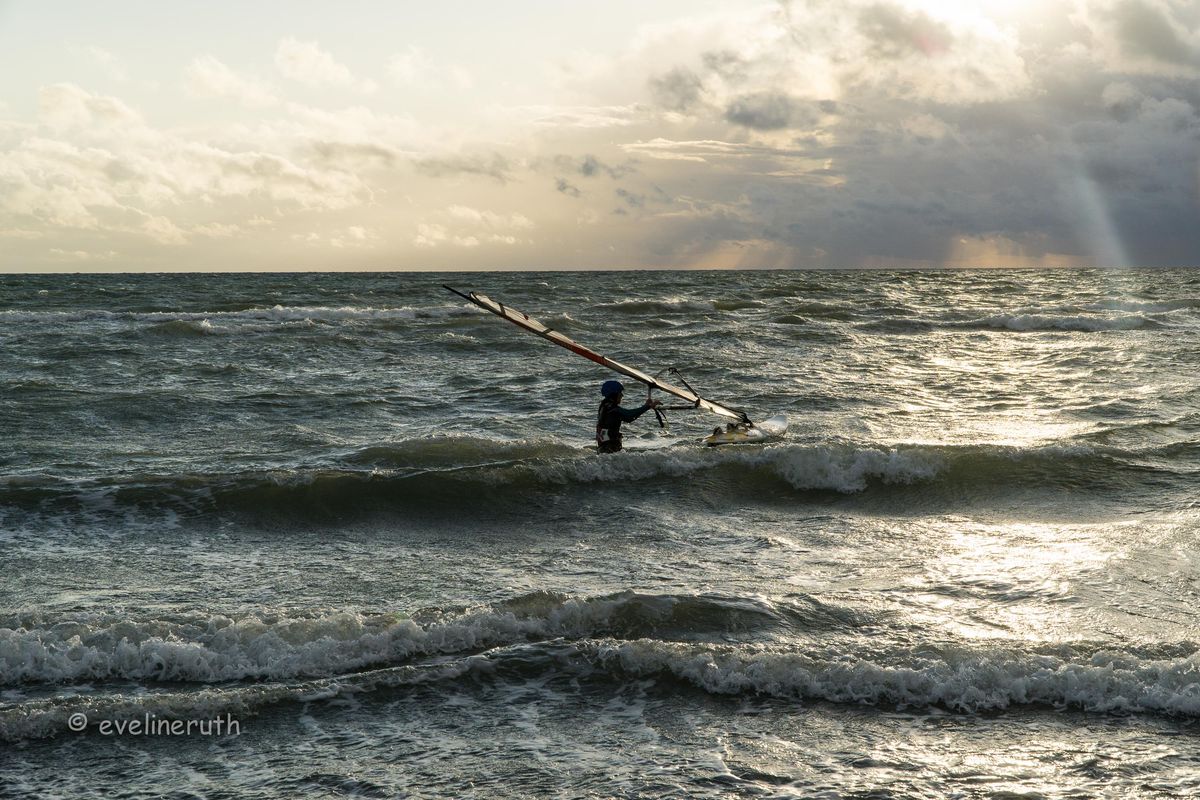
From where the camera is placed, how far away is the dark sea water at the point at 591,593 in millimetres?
5934

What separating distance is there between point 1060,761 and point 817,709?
1.45 m

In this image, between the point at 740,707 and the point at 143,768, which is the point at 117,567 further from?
the point at 740,707

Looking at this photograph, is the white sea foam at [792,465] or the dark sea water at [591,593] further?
the white sea foam at [792,465]

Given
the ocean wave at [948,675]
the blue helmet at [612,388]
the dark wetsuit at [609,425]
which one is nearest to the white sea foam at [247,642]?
the ocean wave at [948,675]

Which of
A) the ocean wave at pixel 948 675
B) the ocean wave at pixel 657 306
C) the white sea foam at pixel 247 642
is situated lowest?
the white sea foam at pixel 247 642

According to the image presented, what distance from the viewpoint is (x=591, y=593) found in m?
8.71

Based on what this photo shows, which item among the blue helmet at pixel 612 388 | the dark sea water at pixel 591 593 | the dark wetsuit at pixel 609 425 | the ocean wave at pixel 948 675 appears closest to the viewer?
the dark sea water at pixel 591 593

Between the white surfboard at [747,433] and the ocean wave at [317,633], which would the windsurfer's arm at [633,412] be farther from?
the ocean wave at [317,633]

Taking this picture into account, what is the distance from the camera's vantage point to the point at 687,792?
5.50 metres

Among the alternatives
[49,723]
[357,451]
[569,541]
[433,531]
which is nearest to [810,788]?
[49,723]

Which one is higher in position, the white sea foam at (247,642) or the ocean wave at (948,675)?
the ocean wave at (948,675)

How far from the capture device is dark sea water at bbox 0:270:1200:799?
19.5ft

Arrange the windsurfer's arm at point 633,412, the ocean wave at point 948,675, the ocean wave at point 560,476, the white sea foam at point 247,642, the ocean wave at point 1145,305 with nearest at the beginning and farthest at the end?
the ocean wave at point 948,675
the white sea foam at point 247,642
the ocean wave at point 560,476
the windsurfer's arm at point 633,412
the ocean wave at point 1145,305

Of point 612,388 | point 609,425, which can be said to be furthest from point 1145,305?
point 612,388
